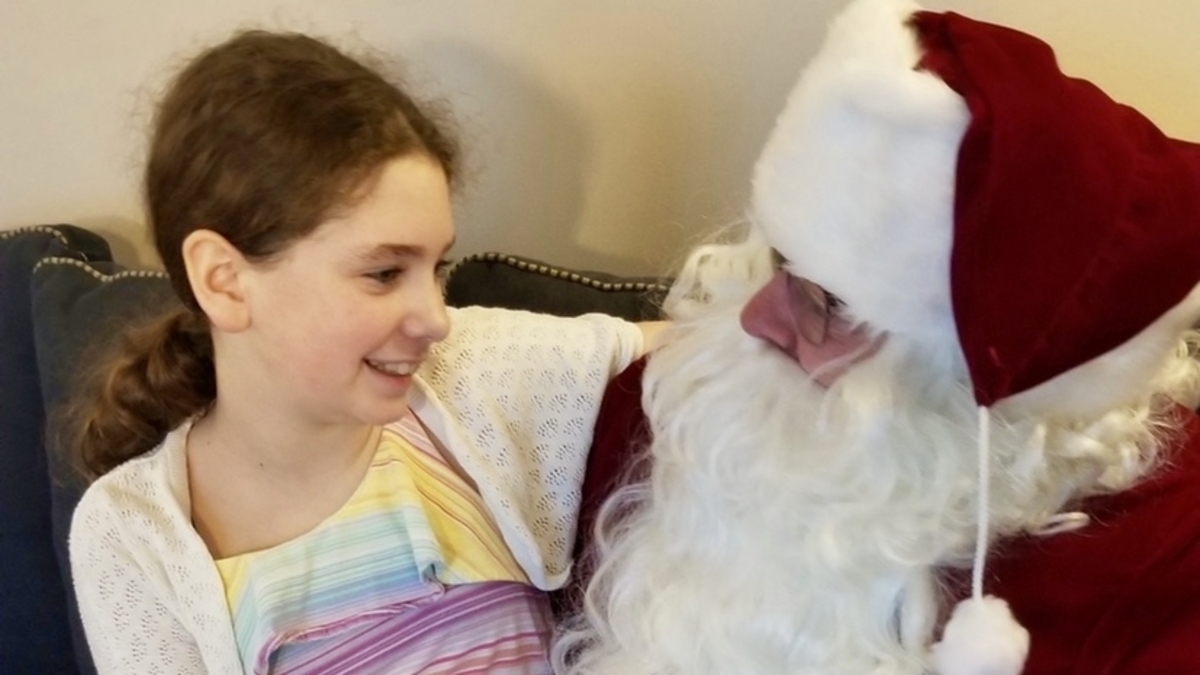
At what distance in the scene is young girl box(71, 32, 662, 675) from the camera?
892mm

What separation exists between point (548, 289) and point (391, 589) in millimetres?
372

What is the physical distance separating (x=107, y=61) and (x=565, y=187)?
572 millimetres

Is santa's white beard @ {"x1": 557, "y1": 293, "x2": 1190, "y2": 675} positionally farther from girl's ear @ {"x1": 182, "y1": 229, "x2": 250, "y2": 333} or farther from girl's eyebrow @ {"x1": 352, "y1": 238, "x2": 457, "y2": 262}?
girl's ear @ {"x1": 182, "y1": 229, "x2": 250, "y2": 333}

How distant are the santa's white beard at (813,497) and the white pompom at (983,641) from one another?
0.07m

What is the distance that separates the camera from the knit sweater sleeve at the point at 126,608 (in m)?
1.02

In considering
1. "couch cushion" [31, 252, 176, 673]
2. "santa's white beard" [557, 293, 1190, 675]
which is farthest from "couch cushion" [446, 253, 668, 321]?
"couch cushion" [31, 252, 176, 673]

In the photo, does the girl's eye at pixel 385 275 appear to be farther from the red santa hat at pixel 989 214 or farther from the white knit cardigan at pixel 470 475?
the red santa hat at pixel 989 214

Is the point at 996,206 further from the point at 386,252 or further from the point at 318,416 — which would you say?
the point at 318,416

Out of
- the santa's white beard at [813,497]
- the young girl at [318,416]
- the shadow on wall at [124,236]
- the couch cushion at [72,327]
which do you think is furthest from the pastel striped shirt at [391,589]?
the shadow on wall at [124,236]

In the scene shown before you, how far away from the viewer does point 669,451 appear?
965 mm

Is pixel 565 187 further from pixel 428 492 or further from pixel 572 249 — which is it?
pixel 428 492

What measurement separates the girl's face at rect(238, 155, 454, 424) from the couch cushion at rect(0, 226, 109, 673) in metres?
0.52

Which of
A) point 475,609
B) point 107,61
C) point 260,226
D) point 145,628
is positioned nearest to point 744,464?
point 475,609

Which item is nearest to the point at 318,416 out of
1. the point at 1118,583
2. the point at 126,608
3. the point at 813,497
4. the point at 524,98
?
the point at 126,608
